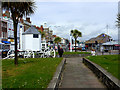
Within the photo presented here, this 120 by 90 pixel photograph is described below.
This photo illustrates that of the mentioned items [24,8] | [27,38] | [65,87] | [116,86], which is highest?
[24,8]

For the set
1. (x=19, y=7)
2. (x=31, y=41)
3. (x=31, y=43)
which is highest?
(x=19, y=7)

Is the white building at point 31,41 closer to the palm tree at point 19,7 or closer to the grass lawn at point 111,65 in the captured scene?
the grass lawn at point 111,65

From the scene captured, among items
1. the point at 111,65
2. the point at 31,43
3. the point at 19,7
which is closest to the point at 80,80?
the point at 111,65

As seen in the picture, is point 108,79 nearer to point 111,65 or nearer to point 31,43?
point 111,65

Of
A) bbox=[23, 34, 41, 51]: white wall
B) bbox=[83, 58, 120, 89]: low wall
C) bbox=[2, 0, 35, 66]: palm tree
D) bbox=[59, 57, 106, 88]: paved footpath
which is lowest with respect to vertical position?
bbox=[59, 57, 106, 88]: paved footpath

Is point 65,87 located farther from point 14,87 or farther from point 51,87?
point 14,87

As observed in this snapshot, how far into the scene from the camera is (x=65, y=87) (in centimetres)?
709

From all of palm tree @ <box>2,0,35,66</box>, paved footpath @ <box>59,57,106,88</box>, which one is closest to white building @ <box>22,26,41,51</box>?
palm tree @ <box>2,0,35,66</box>

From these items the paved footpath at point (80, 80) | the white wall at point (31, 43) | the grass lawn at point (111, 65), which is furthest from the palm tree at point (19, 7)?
the white wall at point (31, 43)

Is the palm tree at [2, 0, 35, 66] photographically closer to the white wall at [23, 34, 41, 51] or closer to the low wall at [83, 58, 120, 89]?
the low wall at [83, 58, 120, 89]

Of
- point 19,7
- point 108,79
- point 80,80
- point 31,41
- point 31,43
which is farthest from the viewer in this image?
point 31,41

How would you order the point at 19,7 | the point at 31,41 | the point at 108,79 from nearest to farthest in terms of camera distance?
1. the point at 108,79
2. the point at 19,7
3. the point at 31,41

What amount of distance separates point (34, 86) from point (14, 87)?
24.4 inches

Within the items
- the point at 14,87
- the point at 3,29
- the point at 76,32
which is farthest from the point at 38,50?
the point at 3,29
